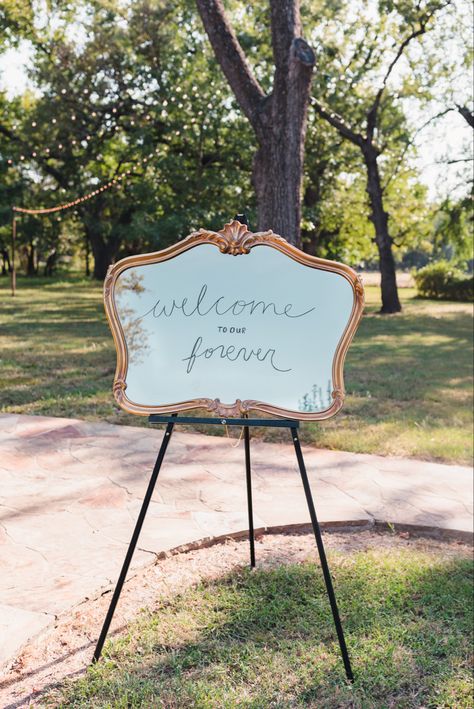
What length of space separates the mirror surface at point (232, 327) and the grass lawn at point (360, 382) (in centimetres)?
271

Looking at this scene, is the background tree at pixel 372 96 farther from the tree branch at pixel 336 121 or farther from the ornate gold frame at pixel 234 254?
the ornate gold frame at pixel 234 254

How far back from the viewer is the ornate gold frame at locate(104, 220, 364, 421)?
7.47ft

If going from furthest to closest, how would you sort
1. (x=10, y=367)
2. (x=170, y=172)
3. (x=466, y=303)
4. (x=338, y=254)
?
(x=338, y=254), (x=466, y=303), (x=170, y=172), (x=10, y=367)

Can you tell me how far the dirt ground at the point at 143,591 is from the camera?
2172 millimetres

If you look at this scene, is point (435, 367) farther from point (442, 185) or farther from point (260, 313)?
point (442, 185)

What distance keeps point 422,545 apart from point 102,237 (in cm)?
2348

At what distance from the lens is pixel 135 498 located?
365 centimetres

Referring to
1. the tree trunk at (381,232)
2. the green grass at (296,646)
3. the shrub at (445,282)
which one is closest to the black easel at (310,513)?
the green grass at (296,646)

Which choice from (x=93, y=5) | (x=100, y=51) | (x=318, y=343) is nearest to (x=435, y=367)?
(x=318, y=343)

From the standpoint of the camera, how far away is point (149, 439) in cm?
483

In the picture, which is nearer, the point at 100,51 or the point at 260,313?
the point at 260,313

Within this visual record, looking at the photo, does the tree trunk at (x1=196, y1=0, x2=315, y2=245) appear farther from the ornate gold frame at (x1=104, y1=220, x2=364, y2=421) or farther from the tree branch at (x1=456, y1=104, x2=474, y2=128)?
the tree branch at (x1=456, y1=104, x2=474, y2=128)

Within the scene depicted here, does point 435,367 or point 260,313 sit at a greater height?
point 260,313

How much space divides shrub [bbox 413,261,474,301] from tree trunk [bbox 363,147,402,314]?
802 cm
